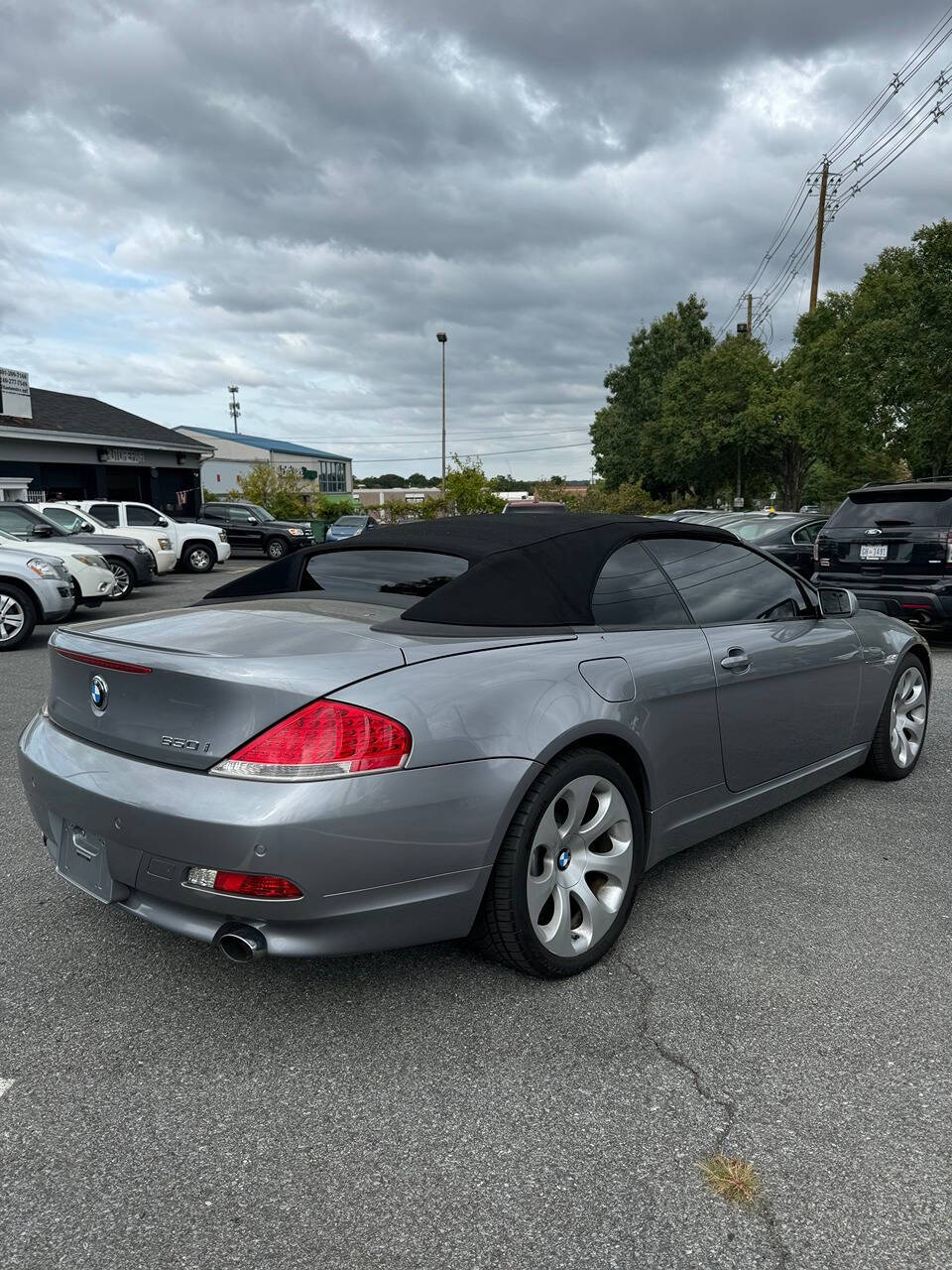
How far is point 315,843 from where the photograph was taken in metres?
2.27

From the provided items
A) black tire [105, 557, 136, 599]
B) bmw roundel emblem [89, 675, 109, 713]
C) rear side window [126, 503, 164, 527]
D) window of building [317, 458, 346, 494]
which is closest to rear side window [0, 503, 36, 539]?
black tire [105, 557, 136, 599]

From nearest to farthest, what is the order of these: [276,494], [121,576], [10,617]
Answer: [10,617]
[121,576]
[276,494]

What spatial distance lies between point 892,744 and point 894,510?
5.19m

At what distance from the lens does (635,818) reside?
3004mm

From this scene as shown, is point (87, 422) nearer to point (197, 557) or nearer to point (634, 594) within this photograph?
point (197, 557)

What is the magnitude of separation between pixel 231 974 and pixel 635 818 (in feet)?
4.52

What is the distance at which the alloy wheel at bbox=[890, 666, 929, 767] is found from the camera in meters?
4.84

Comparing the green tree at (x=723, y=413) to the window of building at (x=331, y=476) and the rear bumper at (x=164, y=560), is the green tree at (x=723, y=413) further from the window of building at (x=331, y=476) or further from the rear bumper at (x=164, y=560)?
the window of building at (x=331, y=476)

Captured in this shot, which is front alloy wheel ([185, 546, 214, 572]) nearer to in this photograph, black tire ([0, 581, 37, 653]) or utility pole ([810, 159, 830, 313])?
black tire ([0, 581, 37, 653])

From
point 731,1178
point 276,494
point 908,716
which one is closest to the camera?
point 731,1178

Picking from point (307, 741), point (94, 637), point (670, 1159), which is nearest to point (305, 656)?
point (307, 741)

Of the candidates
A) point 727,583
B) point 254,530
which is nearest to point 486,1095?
point 727,583

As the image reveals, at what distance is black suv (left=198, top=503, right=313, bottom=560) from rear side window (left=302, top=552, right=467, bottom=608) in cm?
2599

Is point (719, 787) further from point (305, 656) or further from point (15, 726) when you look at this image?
point (15, 726)
